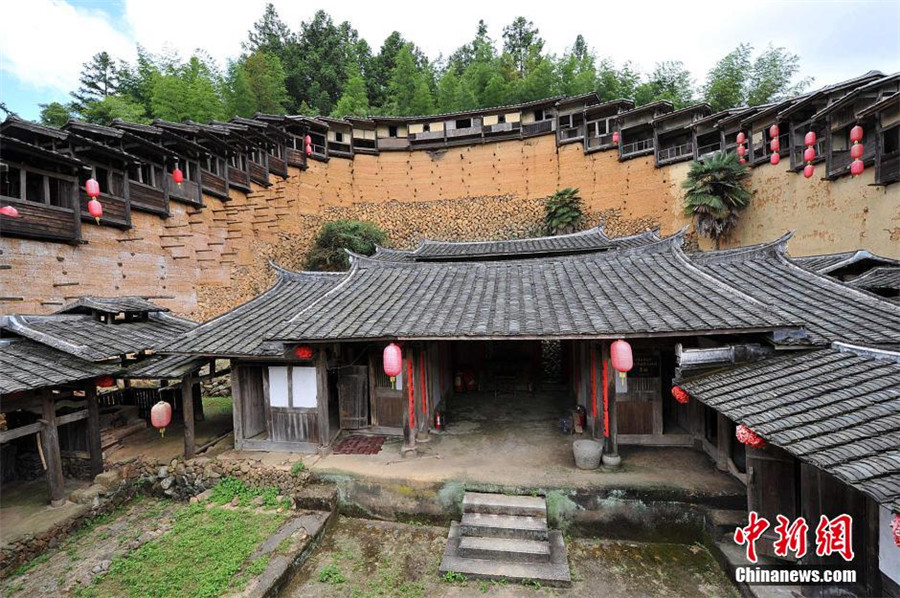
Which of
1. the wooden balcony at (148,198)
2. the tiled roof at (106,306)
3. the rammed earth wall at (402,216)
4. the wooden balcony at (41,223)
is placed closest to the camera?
the tiled roof at (106,306)

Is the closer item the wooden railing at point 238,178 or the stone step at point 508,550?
the stone step at point 508,550

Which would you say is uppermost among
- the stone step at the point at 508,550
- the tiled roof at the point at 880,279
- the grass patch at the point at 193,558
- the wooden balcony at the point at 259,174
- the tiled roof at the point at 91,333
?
the wooden balcony at the point at 259,174

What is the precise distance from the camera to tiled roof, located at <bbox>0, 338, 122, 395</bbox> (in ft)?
22.4

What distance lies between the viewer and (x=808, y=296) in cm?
832

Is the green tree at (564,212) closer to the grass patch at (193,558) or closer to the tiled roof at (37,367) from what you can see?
the grass patch at (193,558)

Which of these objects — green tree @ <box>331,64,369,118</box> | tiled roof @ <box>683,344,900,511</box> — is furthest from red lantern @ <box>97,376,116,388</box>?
green tree @ <box>331,64,369,118</box>

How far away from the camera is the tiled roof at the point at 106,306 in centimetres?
993

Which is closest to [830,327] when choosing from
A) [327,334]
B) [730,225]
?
[327,334]

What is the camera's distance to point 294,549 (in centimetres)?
649

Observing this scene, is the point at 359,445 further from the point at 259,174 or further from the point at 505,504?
the point at 259,174

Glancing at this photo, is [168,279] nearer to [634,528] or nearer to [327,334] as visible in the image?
[327,334]

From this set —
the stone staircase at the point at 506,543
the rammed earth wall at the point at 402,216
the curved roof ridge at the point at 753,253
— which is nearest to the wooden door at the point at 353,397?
the stone staircase at the point at 506,543

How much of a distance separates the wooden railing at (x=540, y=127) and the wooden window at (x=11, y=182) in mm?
30699

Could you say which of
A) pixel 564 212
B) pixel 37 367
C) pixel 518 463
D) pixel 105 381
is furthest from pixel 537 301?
pixel 564 212
